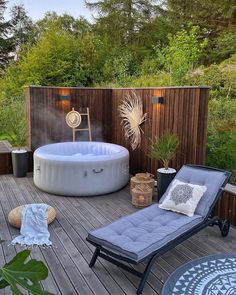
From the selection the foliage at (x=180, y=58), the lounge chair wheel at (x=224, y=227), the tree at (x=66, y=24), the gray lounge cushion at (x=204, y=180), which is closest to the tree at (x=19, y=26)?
the tree at (x=66, y=24)

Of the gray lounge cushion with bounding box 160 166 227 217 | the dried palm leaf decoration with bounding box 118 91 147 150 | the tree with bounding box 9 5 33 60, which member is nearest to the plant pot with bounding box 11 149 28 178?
the dried palm leaf decoration with bounding box 118 91 147 150

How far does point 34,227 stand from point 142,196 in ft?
5.56

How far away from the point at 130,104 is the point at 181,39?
457 centimetres

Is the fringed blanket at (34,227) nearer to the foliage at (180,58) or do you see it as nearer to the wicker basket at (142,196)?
the wicker basket at (142,196)

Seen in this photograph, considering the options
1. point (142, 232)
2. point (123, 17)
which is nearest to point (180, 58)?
point (142, 232)

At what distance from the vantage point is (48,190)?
538 centimetres

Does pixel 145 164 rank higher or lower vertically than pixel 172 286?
higher

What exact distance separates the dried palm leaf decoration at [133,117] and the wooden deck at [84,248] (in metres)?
1.30

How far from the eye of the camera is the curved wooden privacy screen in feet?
15.3

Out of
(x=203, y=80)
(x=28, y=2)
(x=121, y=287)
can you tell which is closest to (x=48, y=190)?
(x=121, y=287)

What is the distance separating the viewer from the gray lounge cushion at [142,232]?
2793mm

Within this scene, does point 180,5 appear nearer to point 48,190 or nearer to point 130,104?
A: point 130,104

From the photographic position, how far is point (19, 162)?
626 cm

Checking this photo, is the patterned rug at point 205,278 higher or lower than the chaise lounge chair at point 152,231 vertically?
lower
